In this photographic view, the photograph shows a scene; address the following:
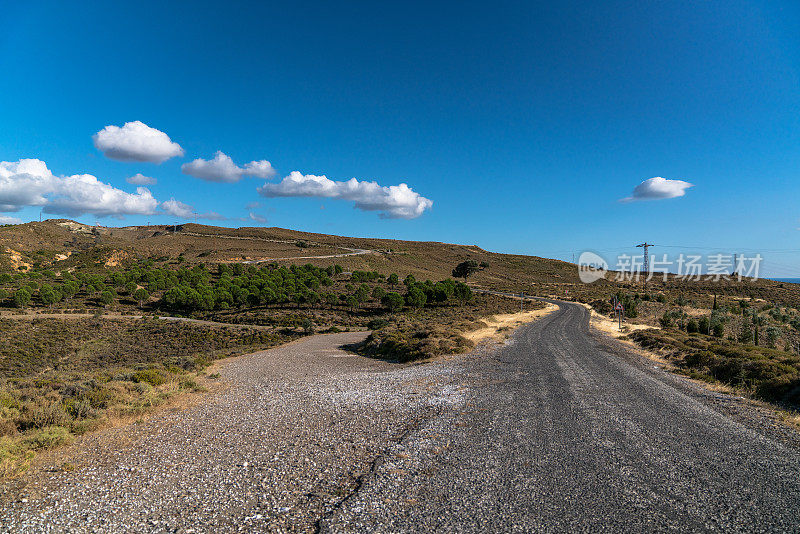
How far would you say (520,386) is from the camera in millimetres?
14570

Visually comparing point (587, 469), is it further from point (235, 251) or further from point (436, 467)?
point (235, 251)

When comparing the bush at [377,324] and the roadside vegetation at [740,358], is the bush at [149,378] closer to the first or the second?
the roadside vegetation at [740,358]

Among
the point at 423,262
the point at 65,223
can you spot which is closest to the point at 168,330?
the point at 423,262

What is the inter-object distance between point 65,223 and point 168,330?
433ft

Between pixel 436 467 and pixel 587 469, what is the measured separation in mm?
3087

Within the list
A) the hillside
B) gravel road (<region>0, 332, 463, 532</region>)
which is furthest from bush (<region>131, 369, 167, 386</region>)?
the hillside

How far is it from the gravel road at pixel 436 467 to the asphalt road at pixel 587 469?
1.4 inches

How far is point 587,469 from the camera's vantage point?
763 cm

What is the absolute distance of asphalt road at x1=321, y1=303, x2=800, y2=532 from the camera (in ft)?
19.7

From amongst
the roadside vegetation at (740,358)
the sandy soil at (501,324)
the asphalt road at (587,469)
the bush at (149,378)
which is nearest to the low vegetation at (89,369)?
the bush at (149,378)

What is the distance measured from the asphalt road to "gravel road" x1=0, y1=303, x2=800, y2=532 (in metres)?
0.04

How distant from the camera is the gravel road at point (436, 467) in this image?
20.0ft

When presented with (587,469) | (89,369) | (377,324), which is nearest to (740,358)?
(587,469)

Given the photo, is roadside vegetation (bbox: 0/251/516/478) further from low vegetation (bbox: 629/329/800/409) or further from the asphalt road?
low vegetation (bbox: 629/329/800/409)
